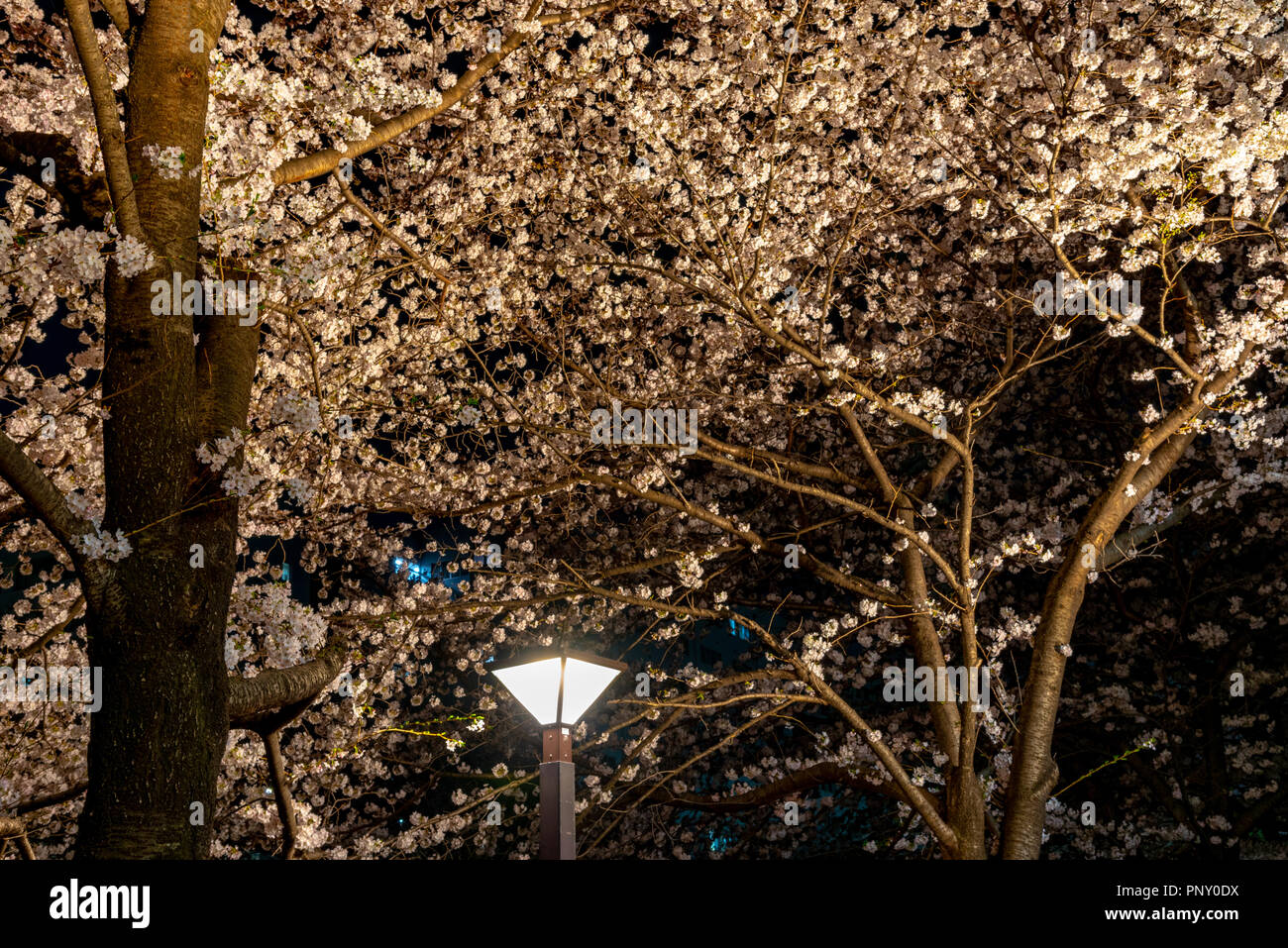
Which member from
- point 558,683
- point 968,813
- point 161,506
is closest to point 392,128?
point 161,506

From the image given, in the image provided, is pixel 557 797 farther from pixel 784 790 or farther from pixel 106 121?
pixel 106 121

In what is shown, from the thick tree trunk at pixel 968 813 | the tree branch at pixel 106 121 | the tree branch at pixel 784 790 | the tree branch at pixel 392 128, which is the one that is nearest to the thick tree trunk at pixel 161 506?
the tree branch at pixel 106 121

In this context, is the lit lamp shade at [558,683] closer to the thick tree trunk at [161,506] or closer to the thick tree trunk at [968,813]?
the thick tree trunk at [161,506]

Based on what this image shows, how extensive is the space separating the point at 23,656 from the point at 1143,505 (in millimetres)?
9814

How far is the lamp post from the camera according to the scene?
211 inches

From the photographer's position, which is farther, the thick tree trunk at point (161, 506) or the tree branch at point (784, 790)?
the tree branch at point (784, 790)

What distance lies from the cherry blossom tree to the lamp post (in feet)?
3.32

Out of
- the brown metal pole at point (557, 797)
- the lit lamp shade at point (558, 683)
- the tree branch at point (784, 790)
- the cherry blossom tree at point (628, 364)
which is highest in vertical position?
the cherry blossom tree at point (628, 364)

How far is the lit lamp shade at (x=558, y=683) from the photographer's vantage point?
218 inches

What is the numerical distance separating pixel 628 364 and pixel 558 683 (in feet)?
14.4

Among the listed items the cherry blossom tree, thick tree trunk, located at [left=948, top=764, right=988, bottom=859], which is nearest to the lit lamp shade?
the cherry blossom tree

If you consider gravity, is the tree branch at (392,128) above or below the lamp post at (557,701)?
above

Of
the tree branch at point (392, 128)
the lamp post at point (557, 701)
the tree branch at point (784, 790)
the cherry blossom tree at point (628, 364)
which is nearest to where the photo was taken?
the cherry blossom tree at point (628, 364)

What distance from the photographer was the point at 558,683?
5539 millimetres
